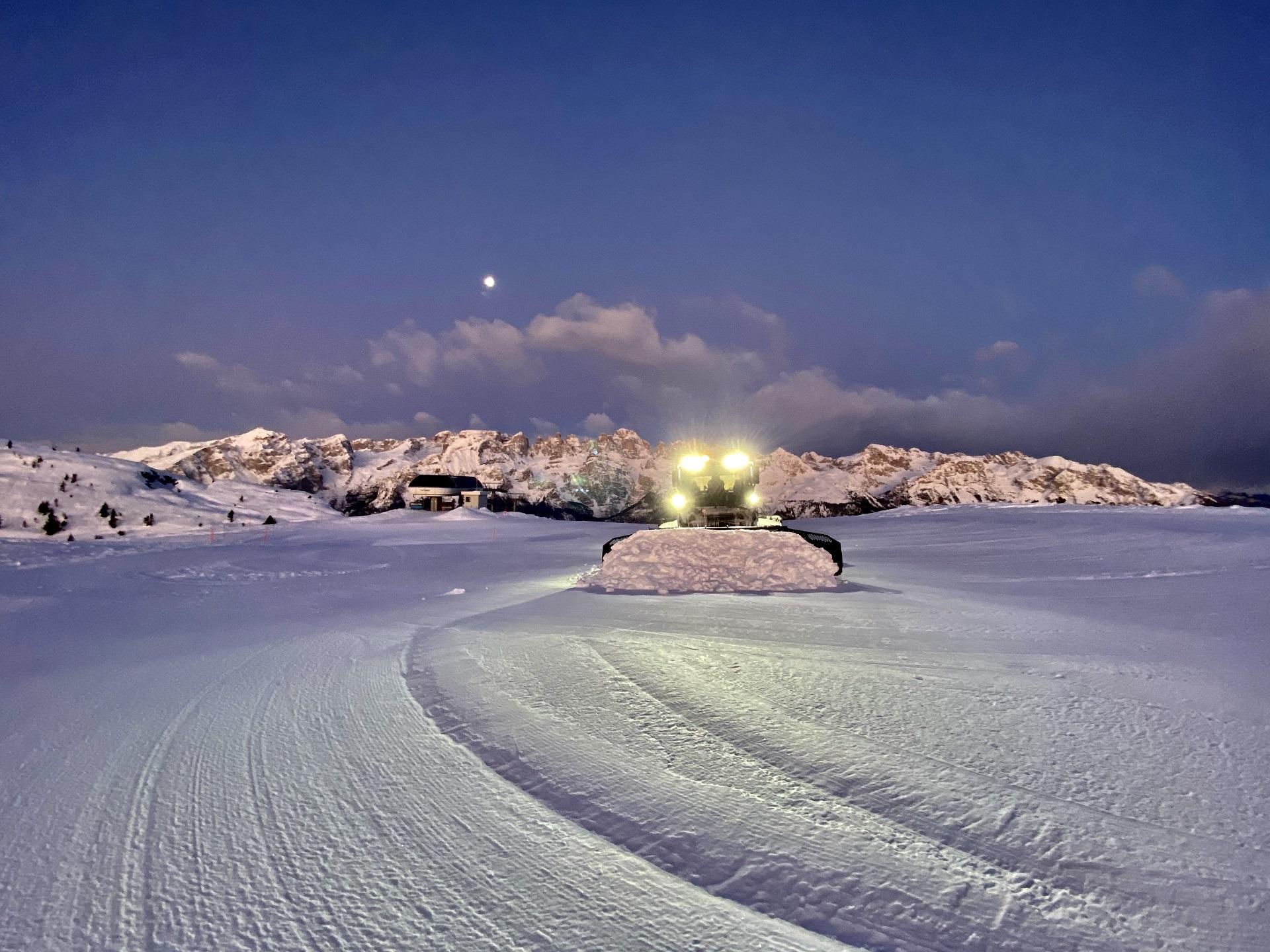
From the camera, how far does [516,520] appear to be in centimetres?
4534

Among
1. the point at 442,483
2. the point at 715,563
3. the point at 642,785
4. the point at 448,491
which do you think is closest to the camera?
the point at 642,785

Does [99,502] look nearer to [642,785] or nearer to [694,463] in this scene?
[694,463]

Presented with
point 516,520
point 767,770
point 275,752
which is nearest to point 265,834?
point 275,752

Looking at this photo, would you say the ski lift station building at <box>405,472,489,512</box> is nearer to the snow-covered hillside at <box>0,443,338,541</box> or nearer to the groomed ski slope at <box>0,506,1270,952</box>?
the snow-covered hillside at <box>0,443,338,541</box>

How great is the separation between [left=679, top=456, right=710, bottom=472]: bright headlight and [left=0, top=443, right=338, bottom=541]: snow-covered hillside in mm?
23061

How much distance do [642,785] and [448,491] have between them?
77.9m

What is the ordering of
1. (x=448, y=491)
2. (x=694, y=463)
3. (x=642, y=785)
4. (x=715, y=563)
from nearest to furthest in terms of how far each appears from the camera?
(x=642, y=785)
(x=715, y=563)
(x=694, y=463)
(x=448, y=491)

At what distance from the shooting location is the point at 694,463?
1803 centimetres

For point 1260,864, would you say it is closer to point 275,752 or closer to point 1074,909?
point 1074,909

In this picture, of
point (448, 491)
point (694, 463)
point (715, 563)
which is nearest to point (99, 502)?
point (694, 463)

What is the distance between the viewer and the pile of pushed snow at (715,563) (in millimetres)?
10805

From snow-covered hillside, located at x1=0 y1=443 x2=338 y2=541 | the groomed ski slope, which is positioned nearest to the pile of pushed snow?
the groomed ski slope

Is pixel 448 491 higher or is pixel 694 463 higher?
pixel 694 463

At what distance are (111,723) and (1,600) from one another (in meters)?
9.35
